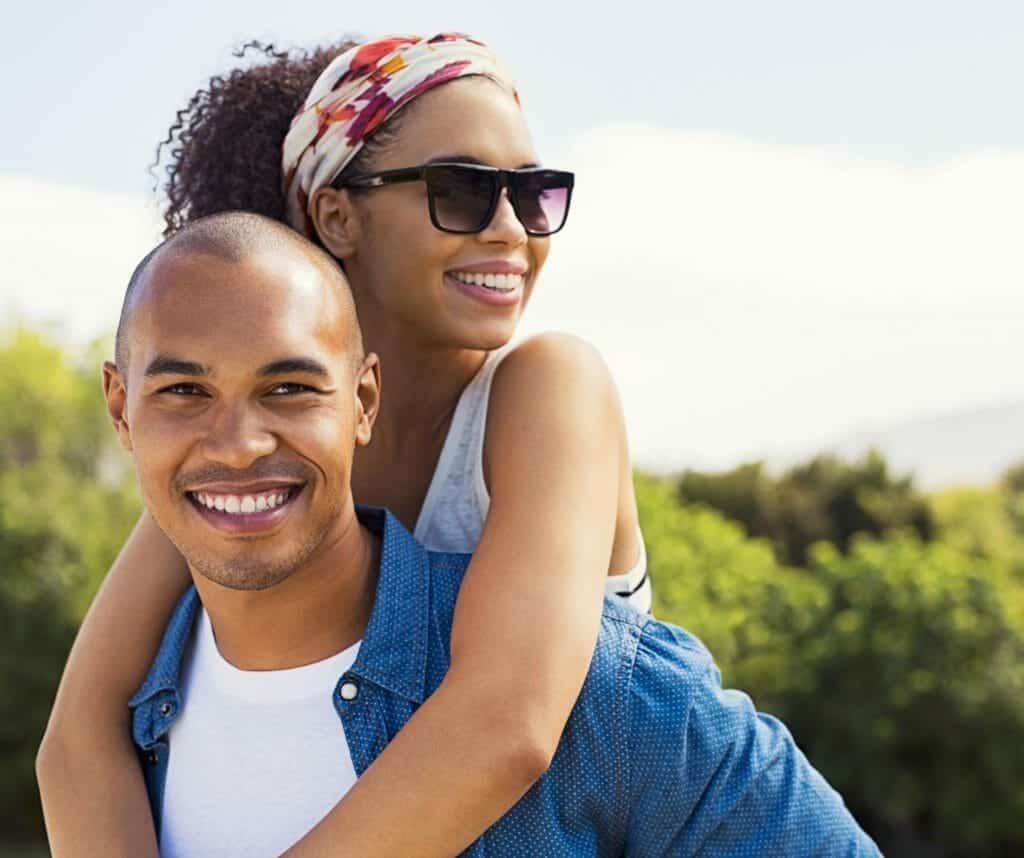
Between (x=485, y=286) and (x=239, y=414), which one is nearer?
(x=239, y=414)

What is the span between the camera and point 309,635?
2.61 m

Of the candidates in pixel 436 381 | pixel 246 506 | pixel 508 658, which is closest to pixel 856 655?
pixel 436 381

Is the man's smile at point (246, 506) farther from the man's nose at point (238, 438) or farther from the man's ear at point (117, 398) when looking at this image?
the man's ear at point (117, 398)

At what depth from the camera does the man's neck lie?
2.59 m

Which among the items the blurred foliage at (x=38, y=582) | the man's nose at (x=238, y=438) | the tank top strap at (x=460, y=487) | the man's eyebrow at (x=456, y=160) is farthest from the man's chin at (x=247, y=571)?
the blurred foliage at (x=38, y=582)

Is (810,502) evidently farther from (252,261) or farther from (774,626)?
(252,261)

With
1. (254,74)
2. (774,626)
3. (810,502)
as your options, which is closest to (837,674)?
(774,626)

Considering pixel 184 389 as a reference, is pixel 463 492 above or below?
below

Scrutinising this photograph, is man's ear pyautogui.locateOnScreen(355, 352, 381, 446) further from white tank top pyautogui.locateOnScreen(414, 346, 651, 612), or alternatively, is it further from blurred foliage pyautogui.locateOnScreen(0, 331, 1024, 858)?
blurred foliage pyautogui.locateOnScreen(0, 331, 1024, 858)

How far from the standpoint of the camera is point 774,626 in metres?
15.2

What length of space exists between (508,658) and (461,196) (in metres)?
0.97

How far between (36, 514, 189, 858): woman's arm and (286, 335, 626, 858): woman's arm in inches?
20.4

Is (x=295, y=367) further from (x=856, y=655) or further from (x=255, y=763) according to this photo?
(x=856, y=655)

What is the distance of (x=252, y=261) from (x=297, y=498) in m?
0.40
